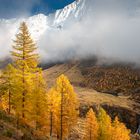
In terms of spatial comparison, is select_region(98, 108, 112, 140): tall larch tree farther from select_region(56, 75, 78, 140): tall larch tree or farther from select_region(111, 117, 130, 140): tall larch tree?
select_region(56, 75, 78, 140): tall larch tree

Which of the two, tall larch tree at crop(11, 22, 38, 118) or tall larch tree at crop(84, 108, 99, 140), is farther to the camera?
tall larch tree at crop(84, 108, 99, 140)

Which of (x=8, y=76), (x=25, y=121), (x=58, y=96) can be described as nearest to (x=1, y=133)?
(x=25, y=121)

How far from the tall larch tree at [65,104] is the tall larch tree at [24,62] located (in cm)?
864

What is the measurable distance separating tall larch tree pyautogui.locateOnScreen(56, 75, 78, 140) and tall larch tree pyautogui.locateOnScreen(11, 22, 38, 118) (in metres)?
8.64

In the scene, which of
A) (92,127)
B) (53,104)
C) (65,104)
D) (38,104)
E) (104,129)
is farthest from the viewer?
(104,129)

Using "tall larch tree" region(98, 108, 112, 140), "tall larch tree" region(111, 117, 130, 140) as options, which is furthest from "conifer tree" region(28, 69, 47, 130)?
"tall larch tree" region(111, 117, 130, 140)

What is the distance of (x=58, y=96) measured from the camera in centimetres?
6200

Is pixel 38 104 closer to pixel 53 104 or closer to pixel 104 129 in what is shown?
pixel 53 104

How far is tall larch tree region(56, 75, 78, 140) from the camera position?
204 feet

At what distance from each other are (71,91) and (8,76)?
41.7 feet

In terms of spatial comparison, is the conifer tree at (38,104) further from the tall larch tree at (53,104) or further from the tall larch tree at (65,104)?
the tall larch tree at (65,104)

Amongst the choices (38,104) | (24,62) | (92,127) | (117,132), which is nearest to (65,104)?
(38,104)

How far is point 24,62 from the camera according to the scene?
53.3 metres

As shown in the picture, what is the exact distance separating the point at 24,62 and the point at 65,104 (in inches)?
543
